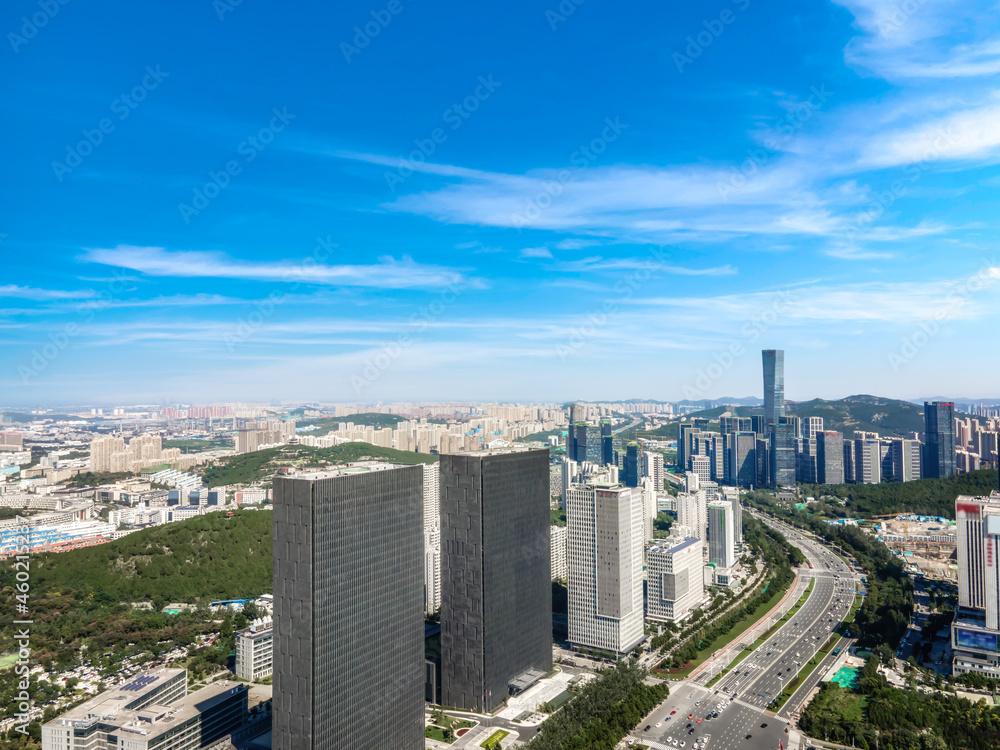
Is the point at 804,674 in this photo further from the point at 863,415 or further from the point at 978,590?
the point at 863,415

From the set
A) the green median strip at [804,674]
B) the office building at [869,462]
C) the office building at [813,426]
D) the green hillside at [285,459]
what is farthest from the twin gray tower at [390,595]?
the office building at [813,426]

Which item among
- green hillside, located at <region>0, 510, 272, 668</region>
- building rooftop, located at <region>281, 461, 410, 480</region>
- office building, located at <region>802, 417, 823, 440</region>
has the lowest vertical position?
green hillside, located at <region>0, 510, 272, 668</region>

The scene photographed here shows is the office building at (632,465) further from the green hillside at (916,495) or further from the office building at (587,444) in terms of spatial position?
the green hillside at (916,495)

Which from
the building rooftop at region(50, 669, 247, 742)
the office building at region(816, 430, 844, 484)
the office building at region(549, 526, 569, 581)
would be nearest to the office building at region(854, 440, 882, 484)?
the office building at region(816, 430, 844, 484)

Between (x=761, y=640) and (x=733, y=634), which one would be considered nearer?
(x=761, y=640)

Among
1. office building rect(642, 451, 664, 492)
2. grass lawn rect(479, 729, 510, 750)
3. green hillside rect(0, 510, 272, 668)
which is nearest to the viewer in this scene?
grass lawn rect(479, 729, 510, 750)

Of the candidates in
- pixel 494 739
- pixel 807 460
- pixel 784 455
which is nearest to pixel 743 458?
pixel 784 455

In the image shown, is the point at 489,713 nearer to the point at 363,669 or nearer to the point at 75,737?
the point at 363,669

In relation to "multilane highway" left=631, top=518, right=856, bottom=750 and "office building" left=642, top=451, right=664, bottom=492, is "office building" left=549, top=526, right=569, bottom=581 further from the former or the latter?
"office building" left=642, top=451, right=664, bottom=492
